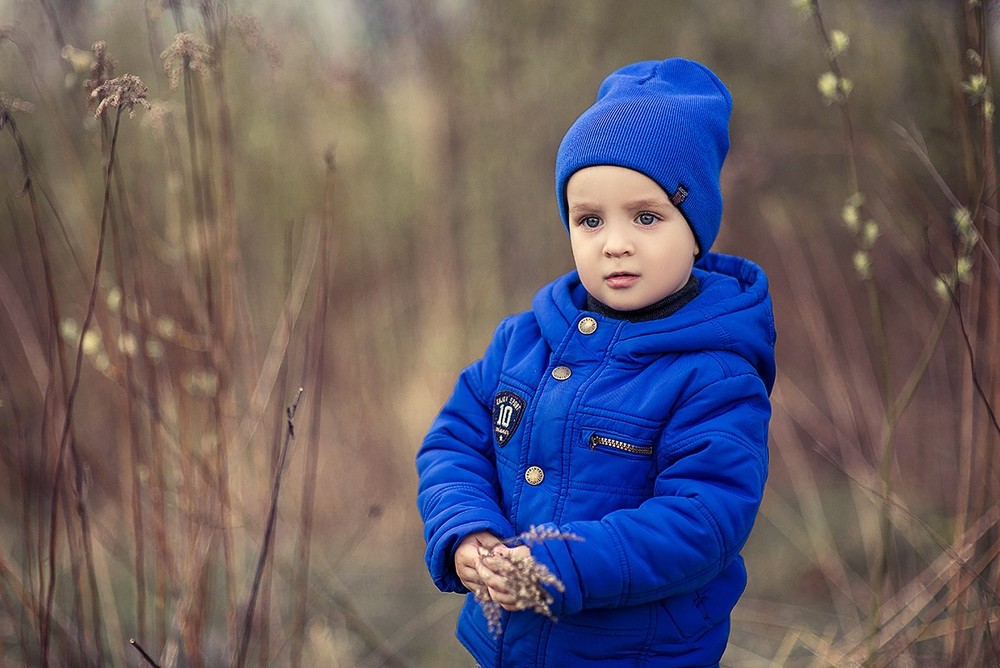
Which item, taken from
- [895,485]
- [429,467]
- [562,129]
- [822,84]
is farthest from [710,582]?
[562,129]

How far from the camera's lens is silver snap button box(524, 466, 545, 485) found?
4.86ft

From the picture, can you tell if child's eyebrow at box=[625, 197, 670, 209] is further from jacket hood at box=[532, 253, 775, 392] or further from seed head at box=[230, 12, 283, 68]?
seed head at box=[230, 12, 283, 68]

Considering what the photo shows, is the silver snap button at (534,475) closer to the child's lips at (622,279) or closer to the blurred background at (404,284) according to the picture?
the child's lips at (622,279)

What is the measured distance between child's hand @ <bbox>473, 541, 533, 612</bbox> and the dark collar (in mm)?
421

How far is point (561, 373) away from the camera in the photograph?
151 cm

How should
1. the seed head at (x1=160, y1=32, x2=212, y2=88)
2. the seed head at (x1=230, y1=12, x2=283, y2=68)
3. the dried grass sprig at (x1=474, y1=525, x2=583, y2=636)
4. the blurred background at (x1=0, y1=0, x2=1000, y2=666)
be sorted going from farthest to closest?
the blurred background at (x1=0, y1=0, x2=1000, y2=666), the seed head at (x1=230, y1=12, x2=283, y2=68), the seed head at (x1=160, y1=32, x2=212, y2=88), the dried grass sprig at (x1=474, y1=525, x2=583, y2=636)

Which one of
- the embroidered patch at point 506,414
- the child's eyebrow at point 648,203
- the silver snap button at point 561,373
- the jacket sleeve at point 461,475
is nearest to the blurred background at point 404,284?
the jacket sleeve at point 461,475

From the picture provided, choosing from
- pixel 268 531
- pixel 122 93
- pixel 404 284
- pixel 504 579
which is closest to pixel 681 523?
pixel 504 579

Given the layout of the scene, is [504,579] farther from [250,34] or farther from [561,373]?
[250,34]

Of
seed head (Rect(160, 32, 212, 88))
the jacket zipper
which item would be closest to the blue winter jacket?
the jacket zipper

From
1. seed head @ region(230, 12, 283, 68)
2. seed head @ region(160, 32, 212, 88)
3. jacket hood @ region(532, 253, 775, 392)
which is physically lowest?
jacket hood @ region(532, 253, 775, 392)

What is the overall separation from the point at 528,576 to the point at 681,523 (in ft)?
0.74

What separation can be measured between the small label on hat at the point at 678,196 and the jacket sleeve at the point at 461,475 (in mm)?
392

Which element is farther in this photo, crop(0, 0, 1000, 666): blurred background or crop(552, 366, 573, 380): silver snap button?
crop(0, 0, 1000, 666): blurred background
